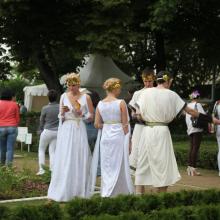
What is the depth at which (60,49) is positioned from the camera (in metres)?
25.8

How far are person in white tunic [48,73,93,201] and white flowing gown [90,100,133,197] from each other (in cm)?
25

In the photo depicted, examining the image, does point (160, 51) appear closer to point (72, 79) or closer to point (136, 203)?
point (72, 79)

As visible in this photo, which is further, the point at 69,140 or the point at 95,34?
the point at 95,34

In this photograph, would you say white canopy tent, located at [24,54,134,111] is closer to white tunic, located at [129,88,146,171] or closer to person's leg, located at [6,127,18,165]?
person's leg, located at [6,127,18,165]

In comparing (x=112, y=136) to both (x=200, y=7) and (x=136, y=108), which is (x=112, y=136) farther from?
(x=200, y=7)

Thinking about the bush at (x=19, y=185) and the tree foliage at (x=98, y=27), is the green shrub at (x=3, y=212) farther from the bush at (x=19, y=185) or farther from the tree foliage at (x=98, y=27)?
the tree foliage at (x=98, y=27)

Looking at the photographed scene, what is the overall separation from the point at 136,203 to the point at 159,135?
2201 millimetres

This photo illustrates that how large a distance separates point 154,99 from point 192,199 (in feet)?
6.45

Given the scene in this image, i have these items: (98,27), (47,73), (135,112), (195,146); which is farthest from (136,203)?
(47,73)

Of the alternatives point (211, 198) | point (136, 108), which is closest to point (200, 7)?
point (136, 108)

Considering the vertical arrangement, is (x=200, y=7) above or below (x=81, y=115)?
above

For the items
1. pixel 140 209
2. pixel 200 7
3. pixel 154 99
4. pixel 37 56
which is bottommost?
pixel 140 209

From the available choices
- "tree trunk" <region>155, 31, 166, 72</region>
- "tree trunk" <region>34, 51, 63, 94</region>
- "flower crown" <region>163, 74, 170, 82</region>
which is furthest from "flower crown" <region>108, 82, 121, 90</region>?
"tree trunk" <region>155, 31, 166, 72</region>

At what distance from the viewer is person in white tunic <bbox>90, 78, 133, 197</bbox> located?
9836 mm
